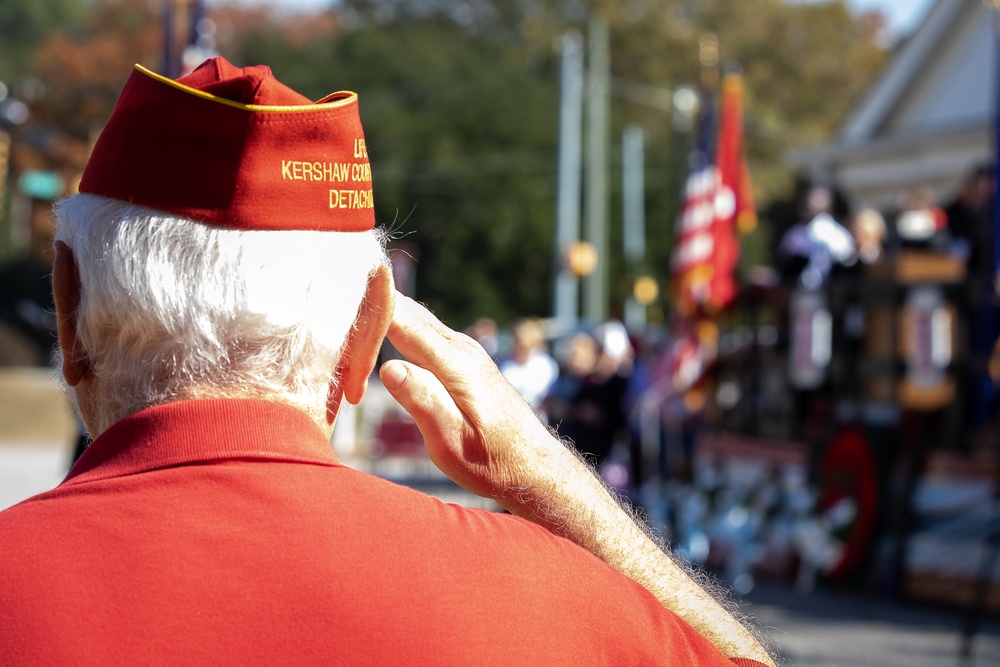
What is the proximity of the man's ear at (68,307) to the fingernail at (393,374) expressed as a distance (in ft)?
1.10

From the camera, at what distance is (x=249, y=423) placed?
1.33 metres

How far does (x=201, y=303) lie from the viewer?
1355 mm

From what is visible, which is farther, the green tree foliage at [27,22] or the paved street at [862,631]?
the green tree foliage at [27,22]

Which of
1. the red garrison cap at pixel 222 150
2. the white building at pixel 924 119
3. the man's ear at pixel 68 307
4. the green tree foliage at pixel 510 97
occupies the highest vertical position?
the green tree foliage at pixel 510 97

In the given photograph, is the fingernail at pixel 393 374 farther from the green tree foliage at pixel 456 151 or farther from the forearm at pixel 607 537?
the green tree foliage at pixel 456 151

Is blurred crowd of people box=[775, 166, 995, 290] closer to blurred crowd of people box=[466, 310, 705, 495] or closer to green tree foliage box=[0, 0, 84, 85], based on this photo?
blurred crowd of people box=[466, 310, 705, 495]

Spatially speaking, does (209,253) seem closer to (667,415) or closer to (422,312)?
(422,312)

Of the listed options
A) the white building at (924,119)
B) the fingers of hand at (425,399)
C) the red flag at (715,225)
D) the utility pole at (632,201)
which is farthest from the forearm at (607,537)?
the utility pole at (632,201)

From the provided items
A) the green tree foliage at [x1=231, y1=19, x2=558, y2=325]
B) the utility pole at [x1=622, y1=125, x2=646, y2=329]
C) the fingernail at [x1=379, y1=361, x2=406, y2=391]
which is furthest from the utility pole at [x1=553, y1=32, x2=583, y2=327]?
the fingernail at [x1=379, y1=361, x2=406, y2=391]

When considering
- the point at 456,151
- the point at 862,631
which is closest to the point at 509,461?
the point at 862,631

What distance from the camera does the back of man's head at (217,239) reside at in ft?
4.33

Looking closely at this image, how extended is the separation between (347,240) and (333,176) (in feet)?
0.25

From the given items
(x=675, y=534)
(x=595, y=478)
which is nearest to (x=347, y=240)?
(x=595, y=478)

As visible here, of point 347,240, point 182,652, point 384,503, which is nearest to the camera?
point 182,652
